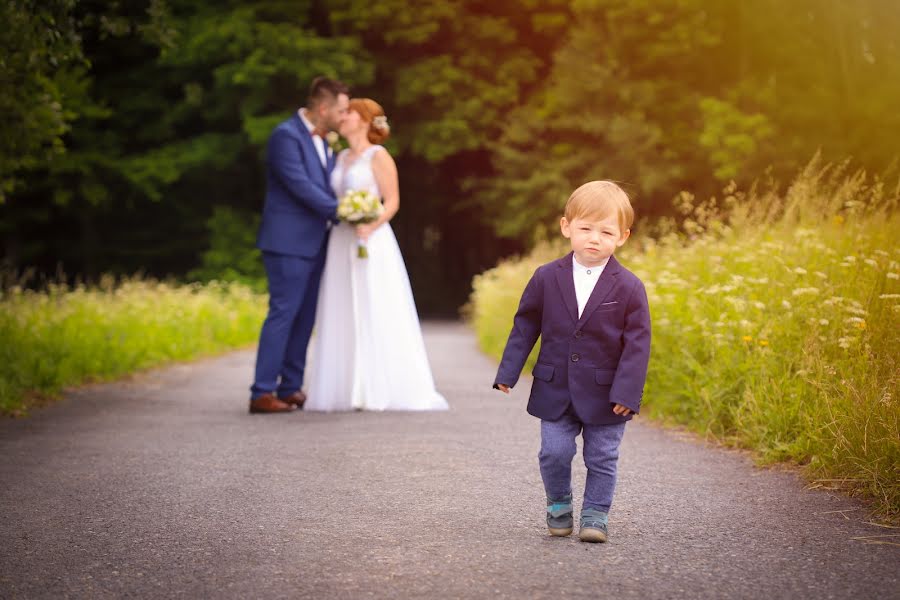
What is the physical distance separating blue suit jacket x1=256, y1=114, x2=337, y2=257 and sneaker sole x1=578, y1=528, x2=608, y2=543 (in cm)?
501

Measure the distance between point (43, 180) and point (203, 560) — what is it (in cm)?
3056

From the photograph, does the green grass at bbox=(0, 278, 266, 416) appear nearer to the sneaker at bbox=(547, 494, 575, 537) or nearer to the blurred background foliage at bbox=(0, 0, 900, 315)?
the sneaker at bbox=(547, 494, 575, 537)

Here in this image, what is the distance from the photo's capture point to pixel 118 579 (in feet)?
11.3

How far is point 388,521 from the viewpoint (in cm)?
426

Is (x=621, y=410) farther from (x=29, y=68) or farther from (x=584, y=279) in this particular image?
(x=29, y=68)

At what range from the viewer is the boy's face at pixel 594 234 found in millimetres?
3965

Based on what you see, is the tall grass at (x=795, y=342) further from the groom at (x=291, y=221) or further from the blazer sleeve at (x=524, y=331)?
the groom at (x=291, y=221)

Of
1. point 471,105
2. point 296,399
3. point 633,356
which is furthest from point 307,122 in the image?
point 471,105

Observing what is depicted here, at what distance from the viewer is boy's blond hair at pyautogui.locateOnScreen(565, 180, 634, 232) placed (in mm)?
3941

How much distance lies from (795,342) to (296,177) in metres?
4.25

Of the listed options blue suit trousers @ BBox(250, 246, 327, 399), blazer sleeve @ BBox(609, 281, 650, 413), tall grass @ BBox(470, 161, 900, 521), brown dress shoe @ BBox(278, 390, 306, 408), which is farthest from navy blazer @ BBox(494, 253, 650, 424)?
brown dress shoe @ BBox(278, 390, 306, 408)

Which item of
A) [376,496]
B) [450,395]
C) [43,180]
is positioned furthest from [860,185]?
[43,180]

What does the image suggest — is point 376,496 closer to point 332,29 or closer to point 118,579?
point 118,579

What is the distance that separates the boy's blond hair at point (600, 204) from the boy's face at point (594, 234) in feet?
0.06
